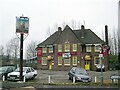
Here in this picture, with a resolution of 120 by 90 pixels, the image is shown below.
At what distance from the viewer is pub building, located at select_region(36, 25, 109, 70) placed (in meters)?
53.8

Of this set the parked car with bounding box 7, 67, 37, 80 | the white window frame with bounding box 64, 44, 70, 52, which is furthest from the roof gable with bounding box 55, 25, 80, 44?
the parked car with bounding box 7, 67, 37, 80

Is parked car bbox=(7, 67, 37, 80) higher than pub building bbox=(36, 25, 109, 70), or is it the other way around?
pub building bbox=(36, 25, 109, 70)

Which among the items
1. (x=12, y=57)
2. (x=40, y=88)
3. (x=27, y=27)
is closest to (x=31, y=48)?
(x=12, y=57)

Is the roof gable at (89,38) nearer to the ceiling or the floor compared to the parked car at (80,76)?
nearer to the ceiling

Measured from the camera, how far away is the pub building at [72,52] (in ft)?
176

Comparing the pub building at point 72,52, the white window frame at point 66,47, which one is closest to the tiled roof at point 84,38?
the pub building at point 72,52

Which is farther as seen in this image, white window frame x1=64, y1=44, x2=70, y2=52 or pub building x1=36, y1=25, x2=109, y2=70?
white window frame x1=64, y1=44, x2=70, y2=52

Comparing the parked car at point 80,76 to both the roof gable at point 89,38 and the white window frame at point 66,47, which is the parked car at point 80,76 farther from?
the roof gable at point 89,38

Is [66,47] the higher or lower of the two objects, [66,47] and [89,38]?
the lower

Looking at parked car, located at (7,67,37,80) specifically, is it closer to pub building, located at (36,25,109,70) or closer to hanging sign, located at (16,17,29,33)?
hanging sign, located at (16,17,29,33)

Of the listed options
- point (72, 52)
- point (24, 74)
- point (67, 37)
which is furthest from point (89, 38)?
point (24, 74)

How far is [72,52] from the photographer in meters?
54.2

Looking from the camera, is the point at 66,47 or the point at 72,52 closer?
the point at 72,52

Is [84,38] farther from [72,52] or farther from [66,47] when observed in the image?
[72,52]
